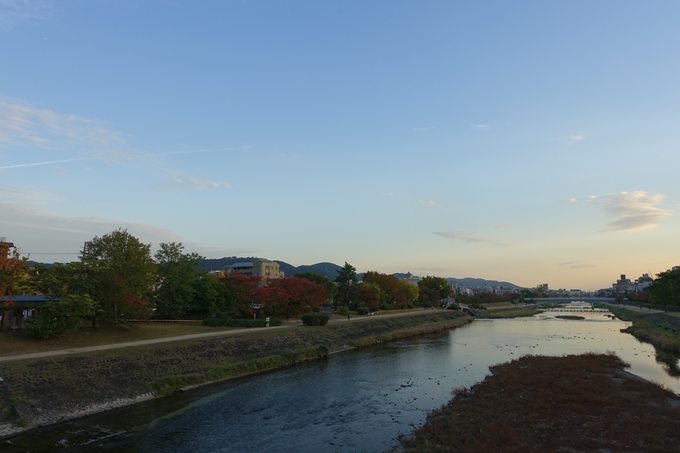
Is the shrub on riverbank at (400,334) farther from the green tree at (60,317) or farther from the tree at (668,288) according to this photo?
the tree at (668,288)

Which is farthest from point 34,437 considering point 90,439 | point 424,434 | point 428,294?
point 428,294

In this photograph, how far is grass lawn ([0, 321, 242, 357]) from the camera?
106ft

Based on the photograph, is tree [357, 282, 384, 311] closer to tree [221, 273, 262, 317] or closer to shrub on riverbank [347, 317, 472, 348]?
shrub on riverbank [347, 317, 472, 348]

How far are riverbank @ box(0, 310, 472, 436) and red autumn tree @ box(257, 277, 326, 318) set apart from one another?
39.6 feet

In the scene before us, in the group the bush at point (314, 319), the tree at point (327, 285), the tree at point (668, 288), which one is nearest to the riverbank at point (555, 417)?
the bush at point (314, 319)

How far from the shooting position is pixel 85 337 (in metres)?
38.0

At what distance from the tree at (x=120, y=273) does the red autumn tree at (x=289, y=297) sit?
20507mm

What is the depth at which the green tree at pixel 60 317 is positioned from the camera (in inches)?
1355

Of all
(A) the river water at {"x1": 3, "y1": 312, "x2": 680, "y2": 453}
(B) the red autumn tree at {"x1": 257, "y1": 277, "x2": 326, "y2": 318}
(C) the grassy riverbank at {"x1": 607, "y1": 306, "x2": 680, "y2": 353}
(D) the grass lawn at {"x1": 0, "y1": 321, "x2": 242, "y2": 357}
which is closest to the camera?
(A) the river water at {"x1": 3, "y1": 312, "x2": 680, "y2": 453}

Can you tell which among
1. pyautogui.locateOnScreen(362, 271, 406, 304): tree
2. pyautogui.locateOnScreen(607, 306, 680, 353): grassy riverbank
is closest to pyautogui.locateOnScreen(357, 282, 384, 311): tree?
pyautogui.locateOnScreen(362, 271, 406, 304): tree

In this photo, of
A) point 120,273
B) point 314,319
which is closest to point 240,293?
point 314,319

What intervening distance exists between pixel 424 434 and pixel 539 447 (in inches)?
202

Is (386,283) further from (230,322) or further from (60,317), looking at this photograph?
(60,317)

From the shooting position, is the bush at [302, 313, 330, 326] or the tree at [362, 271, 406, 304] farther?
the tree at [362, 271, 406, 304]
